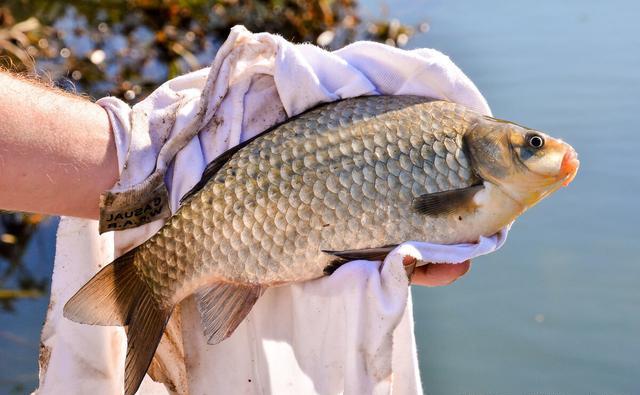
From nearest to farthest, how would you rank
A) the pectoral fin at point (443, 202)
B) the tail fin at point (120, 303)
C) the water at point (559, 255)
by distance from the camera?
the pectoral fin at point (443, 202), the tail fin at point (120, 303), the water at point (559, 255)

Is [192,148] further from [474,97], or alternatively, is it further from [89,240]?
[474,97]

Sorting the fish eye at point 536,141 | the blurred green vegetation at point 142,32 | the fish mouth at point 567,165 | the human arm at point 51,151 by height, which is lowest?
the fish mouth at point 567,165

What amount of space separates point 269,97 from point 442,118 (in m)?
0.41

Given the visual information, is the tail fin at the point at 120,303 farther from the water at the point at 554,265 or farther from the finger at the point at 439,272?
the water at the point at 554,265

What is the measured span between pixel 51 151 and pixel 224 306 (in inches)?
19.7

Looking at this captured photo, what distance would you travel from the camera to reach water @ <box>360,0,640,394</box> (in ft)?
9.14

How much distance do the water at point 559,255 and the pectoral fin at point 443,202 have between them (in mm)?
1188

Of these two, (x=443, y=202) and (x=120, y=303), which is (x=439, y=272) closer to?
(x=443, y=202)

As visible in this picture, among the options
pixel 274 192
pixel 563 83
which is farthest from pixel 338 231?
pixel 563 83

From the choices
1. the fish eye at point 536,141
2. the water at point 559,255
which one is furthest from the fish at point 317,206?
the water at point 559,255

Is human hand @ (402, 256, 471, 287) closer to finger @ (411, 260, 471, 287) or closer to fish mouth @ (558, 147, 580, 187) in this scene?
finger @ (411, 260, 471, 287)

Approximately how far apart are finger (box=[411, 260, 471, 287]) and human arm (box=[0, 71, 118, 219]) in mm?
690

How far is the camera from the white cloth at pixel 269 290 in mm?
1813

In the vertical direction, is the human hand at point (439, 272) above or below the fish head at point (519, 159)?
below
